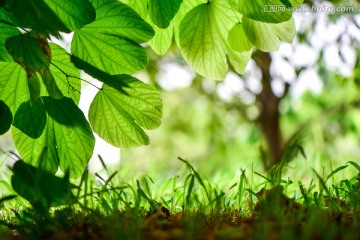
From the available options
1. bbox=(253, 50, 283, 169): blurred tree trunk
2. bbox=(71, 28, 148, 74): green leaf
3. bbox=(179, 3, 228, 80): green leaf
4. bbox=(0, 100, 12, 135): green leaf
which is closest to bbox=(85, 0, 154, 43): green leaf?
bbox=(71, 28, 148, 74): green leaf

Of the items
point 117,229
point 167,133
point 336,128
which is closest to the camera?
point 117,229

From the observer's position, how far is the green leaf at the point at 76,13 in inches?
27.7

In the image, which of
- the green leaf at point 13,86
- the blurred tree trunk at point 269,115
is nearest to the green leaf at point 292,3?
the green leaf at point 13,86

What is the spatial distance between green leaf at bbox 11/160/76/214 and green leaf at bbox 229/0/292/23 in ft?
1.36

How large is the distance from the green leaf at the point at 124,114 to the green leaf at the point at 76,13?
138 mm

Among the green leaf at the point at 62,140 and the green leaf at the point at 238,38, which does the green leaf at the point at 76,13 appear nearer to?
the green leaf at the point at 62,140

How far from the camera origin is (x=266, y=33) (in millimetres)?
869

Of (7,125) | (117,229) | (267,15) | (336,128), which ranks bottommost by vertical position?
(117,229)

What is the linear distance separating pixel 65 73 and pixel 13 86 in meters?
0.10

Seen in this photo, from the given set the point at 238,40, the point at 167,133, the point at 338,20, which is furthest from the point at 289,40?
the point at 167,133

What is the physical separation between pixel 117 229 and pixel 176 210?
14.4 inches

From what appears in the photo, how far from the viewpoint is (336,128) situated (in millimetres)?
4305

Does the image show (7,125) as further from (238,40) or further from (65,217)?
(238,40)

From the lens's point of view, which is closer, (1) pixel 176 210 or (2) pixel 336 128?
(1) pixel 176 210
